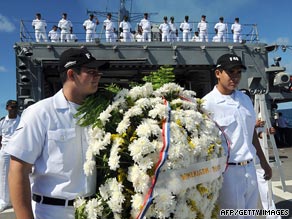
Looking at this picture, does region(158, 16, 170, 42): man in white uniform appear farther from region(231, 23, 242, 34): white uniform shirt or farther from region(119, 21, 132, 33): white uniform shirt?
region(231, 23, 242, 34): white uniform shirt

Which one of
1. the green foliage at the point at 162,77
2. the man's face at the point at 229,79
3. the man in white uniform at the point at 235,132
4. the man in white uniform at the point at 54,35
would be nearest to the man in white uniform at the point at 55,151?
the green foliage at the point at 162,77

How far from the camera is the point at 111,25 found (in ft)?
64.5

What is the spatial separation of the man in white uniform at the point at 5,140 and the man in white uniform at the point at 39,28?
Answer: 12638mm

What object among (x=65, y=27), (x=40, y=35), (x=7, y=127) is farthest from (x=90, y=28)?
(x=7, y=127)

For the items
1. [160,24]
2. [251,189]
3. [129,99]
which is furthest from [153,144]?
[160,24]

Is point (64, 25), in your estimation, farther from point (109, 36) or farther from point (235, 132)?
point (235, 132)

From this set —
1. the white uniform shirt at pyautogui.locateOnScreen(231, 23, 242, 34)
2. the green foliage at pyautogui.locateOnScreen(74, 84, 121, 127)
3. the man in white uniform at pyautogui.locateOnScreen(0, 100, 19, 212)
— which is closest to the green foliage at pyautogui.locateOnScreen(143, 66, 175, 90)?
the green foliage at pyautogui.locateOnScreen(74, 84, 121, 127)

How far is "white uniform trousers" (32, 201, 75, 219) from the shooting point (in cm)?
207

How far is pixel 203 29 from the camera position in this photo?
20.4 metres

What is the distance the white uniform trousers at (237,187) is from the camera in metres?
3.07

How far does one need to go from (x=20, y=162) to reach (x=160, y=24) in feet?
63.4

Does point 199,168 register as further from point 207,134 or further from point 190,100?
point 190,100

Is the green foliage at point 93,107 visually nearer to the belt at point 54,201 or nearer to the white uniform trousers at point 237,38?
the belt at point 54,201

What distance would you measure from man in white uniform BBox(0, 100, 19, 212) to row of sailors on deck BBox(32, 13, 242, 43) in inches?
506
